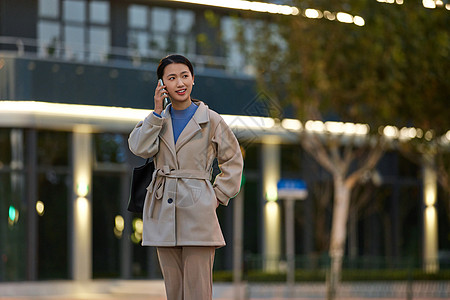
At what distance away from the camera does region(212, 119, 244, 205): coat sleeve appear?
3920 millimetres

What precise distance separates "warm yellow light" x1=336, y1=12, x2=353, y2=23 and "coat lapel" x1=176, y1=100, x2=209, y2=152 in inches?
543

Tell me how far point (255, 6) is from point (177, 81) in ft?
55.1

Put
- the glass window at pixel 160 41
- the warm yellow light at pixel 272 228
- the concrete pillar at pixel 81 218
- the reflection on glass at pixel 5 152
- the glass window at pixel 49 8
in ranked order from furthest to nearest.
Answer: the warm yellow light at pixel 272 228, the glass window at pixel 160 41, the glass window at pixel 49 8, the concrete pillar at pixel 81 218, the reflection on glass at pixel 5 152

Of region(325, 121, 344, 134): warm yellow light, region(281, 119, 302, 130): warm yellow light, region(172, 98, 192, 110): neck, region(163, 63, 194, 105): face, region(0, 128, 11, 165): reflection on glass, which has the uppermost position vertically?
region(325, 121, 344, 134): warm yellow light

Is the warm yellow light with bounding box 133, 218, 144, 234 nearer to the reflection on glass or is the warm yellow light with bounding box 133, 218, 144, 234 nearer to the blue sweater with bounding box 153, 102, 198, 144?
the reflection on glass

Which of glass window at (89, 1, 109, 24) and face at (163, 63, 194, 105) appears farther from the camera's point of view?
glass window at (89, 1, 109, 24)

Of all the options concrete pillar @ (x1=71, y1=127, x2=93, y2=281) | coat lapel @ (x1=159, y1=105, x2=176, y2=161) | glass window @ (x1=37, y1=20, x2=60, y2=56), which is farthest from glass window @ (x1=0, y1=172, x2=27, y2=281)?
coat lapel @ (x1=159, y1=105, x2=176, y2=161)

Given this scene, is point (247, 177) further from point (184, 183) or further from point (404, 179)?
point (184, 183)

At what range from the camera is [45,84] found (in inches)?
280

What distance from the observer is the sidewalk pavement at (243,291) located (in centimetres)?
1669

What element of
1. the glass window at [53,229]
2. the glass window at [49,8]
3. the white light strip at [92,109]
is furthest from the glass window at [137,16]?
the white light strip at [92,109]

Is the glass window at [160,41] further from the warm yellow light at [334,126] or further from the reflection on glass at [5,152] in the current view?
the warm yellow light at [334,126]

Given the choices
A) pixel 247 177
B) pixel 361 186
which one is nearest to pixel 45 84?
pixel 247 177

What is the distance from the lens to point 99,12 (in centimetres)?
2203
